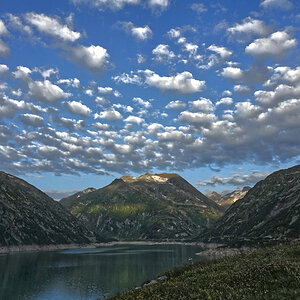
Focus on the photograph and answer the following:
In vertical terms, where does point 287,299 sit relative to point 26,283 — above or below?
above

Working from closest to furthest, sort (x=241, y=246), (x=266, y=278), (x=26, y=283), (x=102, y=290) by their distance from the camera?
(x=266, y=278) < (x=102, y=290) < (x=26, y=283) < (x=241, y=246)

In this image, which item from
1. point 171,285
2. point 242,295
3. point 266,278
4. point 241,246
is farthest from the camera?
point 241,246

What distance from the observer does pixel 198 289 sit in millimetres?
22797

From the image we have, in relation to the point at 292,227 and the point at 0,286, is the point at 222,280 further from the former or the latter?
the point at 292,227

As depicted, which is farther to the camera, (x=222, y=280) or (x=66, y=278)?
(x=66, y=278)

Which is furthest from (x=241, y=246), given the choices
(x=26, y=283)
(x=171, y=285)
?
(x=171, y=285)

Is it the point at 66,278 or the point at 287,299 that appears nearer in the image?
the point at 287,299

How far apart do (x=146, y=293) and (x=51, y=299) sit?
188 feet

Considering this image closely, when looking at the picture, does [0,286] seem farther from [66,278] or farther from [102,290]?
[102,290]

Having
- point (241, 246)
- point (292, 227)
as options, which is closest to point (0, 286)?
point (241, 246)

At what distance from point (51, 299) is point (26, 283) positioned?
28.0 meters

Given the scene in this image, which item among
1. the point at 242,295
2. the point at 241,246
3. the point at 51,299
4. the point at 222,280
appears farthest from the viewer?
the point at 241,246

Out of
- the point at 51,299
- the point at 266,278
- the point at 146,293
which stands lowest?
Answer: the point at 51,299

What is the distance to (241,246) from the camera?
185 metres
